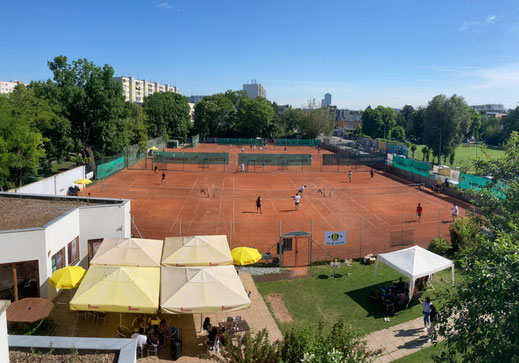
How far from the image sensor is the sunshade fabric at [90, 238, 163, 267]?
48.6 feet

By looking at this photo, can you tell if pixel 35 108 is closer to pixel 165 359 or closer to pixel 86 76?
pixel 86 76

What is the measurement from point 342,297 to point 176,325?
23.4 feet

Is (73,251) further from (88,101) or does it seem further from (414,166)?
(414,166)

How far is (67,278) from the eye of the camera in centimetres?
1388

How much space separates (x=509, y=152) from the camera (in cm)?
1046

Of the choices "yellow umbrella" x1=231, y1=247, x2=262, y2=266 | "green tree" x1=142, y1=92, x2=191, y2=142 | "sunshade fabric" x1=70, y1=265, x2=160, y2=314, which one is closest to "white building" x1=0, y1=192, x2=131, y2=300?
"sunshade fabric" x1=70, y1=265, x2=160, y2=314

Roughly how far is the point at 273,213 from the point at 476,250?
834 inches

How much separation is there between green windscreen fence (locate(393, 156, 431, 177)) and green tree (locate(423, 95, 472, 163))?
1709 cm

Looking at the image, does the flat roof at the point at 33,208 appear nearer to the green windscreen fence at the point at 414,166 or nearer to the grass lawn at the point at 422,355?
the grass lawn at the point at 422,355

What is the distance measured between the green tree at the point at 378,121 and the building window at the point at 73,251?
117931 millimetres

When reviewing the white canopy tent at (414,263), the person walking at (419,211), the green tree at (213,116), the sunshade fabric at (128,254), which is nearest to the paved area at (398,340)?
the white canopy tent at (414,263)

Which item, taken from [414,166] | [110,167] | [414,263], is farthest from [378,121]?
[414,263]

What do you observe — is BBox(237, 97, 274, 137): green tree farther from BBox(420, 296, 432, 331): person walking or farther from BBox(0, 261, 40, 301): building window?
BBox(420, 296, 432, 331): person walking

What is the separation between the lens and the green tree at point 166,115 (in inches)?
3073
